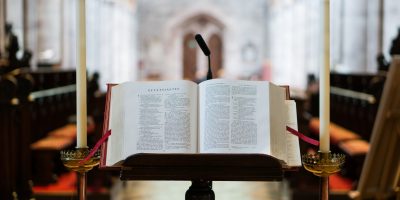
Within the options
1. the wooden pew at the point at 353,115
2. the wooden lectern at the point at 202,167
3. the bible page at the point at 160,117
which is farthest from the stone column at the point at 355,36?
the wooden lectern at the point at 202,167

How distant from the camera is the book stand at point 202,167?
1.78 m

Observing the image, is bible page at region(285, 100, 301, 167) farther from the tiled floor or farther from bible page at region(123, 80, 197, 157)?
the tiled floor

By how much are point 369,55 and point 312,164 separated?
10907 millimetres

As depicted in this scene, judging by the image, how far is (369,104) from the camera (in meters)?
6.54

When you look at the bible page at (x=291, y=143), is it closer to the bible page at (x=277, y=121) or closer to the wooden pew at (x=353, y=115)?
the bible page at (x=277, y=121)

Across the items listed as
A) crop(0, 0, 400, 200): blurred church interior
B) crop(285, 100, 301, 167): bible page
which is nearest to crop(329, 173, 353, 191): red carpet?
crop(0, 0, 400, 200): blurred church interior

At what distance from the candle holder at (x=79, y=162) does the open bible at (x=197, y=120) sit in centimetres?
4

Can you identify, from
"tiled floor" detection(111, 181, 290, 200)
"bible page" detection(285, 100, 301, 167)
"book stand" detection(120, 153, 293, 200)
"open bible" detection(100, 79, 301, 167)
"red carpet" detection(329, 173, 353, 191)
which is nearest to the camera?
"book stand" detection(120, 153, 293, 200)

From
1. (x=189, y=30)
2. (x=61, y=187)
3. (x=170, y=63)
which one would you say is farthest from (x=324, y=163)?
(x=189, y=30)

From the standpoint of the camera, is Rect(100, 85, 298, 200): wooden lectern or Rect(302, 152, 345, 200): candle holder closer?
Rect(100, 85, 298, 200): wooden lectern

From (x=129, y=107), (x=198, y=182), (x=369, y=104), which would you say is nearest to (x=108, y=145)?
(x=129, y=107)

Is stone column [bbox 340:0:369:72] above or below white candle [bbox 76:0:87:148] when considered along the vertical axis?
above

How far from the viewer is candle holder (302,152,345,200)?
1892mm

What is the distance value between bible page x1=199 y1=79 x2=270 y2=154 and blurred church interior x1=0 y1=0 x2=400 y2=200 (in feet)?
0.95
